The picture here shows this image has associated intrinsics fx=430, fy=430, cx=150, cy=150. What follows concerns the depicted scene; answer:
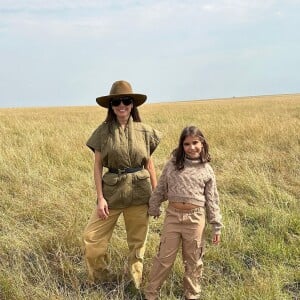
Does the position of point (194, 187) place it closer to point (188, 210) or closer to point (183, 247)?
point (188, 210)

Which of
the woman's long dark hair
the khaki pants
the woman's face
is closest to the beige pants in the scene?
the khaki pants

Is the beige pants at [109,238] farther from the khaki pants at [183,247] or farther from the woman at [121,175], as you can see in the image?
the khaki pants at [183,247]

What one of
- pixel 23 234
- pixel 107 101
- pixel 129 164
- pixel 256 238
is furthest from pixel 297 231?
pixel 23 234

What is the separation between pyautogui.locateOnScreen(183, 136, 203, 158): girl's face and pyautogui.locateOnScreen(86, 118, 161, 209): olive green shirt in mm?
372

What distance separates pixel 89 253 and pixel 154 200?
2.12 feet

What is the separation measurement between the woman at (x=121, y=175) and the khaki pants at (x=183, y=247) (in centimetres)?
29

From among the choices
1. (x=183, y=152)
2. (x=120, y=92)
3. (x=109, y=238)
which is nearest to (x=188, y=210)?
(x=183, y=152)

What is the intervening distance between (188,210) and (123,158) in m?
0.62

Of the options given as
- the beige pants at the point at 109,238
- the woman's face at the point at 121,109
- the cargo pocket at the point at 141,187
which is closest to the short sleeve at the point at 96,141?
the woman's face at the point at 121,109

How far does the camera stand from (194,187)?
2.98 m

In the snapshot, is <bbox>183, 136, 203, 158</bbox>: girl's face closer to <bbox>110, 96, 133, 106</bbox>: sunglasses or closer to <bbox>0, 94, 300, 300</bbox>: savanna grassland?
<bbox>110, 96, 133, 106</bbox>: sunglasses

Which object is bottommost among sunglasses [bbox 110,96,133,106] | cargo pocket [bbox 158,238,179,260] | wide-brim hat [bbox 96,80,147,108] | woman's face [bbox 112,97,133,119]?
cargo pocket [bbox 158,238,179,260]

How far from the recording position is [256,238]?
4043 millimetres

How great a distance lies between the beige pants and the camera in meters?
3.26
